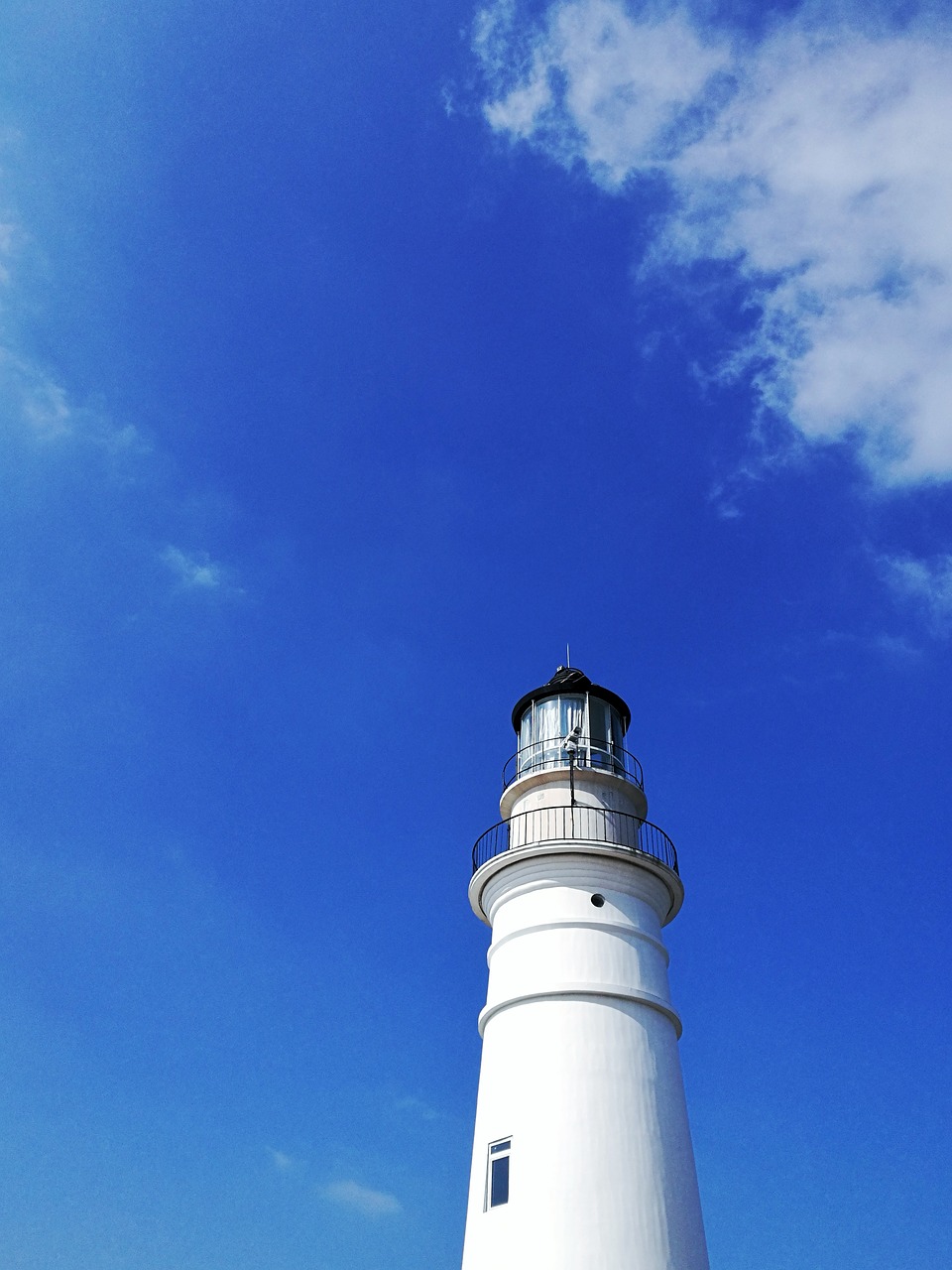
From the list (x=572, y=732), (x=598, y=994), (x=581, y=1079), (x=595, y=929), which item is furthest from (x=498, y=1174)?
(x=572, y=732)

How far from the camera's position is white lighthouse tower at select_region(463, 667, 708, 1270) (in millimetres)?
12867

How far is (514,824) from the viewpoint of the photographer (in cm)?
1661

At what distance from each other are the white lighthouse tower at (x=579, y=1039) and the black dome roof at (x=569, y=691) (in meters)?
0.57

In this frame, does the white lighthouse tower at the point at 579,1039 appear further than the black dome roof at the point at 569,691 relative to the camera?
No

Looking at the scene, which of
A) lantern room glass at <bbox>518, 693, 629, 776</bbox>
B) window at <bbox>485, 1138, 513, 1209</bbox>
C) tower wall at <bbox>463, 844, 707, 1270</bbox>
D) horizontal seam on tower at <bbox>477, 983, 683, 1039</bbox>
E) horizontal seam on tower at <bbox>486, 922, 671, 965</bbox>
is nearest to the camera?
tower wall at <bbox>463, 844, 707, 1270</bbox>

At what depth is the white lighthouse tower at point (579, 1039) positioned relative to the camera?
12.9 metres

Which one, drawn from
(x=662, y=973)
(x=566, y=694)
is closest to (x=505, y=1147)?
(x=662, y=973)

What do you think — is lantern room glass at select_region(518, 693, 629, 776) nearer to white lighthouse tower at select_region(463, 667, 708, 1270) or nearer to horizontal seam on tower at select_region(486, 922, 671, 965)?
white lighthouse tower at select_region(463, 667, 708, 1270)

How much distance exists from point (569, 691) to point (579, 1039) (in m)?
6.07

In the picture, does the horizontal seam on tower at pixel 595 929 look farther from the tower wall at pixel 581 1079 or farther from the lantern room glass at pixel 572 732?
the lantern room glass at pixel 572 732

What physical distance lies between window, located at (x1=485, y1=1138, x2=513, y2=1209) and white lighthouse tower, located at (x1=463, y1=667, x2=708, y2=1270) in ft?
0.06

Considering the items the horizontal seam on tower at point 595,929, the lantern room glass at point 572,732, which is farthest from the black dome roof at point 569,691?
the horizontal seam on tower at point 595,929

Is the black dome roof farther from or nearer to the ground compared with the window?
farther from the ground

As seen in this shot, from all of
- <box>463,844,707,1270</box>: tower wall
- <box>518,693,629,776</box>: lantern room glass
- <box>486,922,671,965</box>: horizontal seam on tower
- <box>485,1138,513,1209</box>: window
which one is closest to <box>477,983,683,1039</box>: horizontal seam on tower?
<box>463,844,707,1270</box>: tower wall
